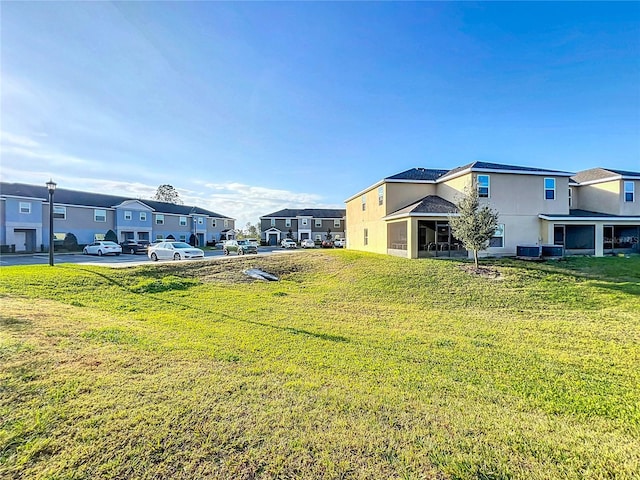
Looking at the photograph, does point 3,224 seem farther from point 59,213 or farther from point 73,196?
point 73,196

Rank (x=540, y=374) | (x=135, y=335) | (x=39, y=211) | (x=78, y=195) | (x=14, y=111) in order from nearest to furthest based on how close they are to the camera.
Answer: (x=540, y=374)
(x=135, y=335)
(x=14, y=111)
(x=39, y=211)
(x=78, y=195)

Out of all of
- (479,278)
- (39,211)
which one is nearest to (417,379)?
(479,278)

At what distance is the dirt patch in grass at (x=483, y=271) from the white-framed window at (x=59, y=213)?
38623 mm

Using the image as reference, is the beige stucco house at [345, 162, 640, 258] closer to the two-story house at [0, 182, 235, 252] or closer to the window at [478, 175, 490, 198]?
the window at [478, 175, 490, 198]

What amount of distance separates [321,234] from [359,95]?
40.0 m

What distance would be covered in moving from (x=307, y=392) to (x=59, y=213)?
39.4m

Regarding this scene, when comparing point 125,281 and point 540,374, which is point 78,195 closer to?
point 125,281

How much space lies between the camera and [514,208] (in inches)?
797

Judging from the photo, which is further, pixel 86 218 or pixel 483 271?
pixel 86 218

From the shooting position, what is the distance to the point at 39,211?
98.9ft

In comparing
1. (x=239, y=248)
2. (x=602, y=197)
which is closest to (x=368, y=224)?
(x=239, y=248)

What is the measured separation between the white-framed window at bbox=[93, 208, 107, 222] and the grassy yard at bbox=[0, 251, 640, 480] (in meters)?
29.8

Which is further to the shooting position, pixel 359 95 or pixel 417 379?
pixel 359 95

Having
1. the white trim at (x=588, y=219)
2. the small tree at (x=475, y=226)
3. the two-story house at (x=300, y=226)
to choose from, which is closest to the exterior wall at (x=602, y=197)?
the white trim at (x=588, y=219)
